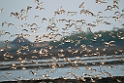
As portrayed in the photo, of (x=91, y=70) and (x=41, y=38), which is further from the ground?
(x=41, y=38)

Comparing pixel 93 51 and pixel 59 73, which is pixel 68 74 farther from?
pixel 93 51

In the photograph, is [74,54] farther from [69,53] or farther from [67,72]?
[67,72]

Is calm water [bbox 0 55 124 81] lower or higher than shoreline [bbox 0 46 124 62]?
lower

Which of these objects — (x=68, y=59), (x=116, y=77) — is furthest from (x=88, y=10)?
(x=116, y=77)

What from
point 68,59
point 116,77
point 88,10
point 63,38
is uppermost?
point 88,10

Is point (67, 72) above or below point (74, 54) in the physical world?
below

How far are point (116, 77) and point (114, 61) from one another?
24 cm

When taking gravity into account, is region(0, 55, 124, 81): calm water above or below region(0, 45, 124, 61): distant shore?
below

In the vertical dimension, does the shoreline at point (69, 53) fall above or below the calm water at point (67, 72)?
above

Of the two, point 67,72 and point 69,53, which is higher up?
point 69,53

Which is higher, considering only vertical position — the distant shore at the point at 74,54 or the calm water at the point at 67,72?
the distant shore at the point at 74,54

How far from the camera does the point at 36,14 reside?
4461 mm

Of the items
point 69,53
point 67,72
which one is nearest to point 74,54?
point 69,53

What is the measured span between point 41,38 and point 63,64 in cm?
53
